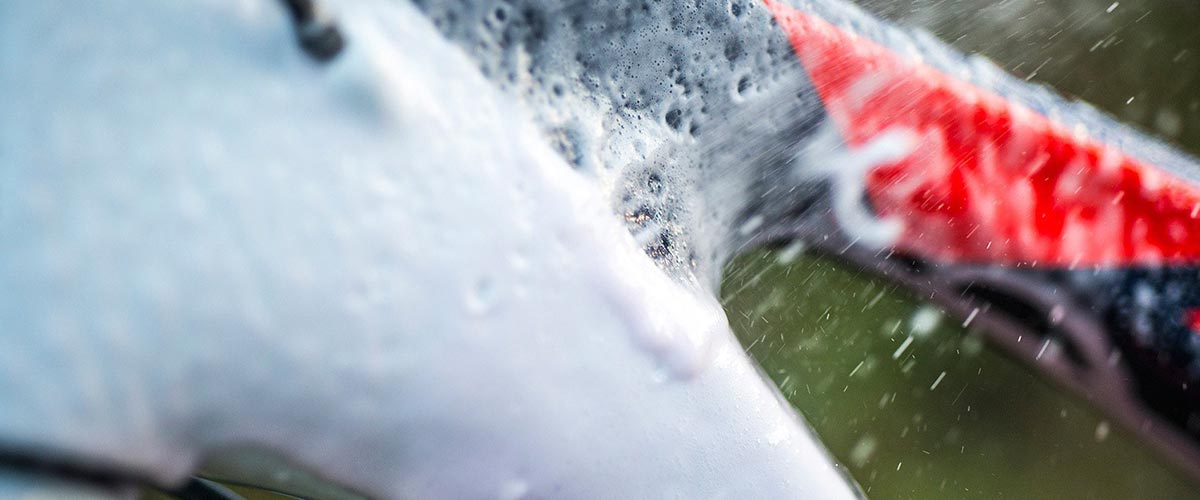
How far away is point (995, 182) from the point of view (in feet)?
3.02

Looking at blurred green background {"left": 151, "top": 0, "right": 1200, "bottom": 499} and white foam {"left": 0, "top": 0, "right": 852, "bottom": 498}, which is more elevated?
white foam {"left": 0, "top": 0, "right": 852, "bottom": 498}

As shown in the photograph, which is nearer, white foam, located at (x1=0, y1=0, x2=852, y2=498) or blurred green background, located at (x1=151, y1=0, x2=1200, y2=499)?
white foam, located at (x1=0, y1=0, x2=852, y2=498)

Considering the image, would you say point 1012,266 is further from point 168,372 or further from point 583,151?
point 168,372

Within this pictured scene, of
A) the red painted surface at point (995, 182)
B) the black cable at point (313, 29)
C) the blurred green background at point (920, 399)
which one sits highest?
the black cable at point (313, 29)

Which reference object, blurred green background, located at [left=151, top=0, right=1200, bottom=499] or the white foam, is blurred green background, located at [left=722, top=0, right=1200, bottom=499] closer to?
blurred green background, located at [left=151, top=0, right=1200, bottom=499]

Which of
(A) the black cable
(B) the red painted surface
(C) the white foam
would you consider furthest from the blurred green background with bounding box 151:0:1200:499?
(A) the black cable

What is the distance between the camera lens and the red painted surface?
86cm

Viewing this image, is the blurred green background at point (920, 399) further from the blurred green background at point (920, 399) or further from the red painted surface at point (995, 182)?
the red painted surface at point (995, 182)

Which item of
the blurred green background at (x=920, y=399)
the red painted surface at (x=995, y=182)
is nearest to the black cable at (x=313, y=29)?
the red painted surface at (x=995, y=182)

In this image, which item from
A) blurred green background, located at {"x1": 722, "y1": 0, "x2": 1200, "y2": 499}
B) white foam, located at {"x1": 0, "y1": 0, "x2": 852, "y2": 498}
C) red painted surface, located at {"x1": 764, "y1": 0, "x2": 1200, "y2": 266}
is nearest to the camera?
white foam, located at {"x1": 0, "y1": 0, "x2": 852, "y2": 498}

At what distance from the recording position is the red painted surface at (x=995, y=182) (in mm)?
864

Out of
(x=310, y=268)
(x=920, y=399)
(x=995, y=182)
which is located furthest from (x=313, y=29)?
(x=920, y=399)

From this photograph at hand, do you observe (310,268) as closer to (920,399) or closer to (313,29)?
(313,29)

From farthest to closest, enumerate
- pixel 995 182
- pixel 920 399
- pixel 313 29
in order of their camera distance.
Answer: pixel 920 399, pixel 995 182, pixel 313 29
